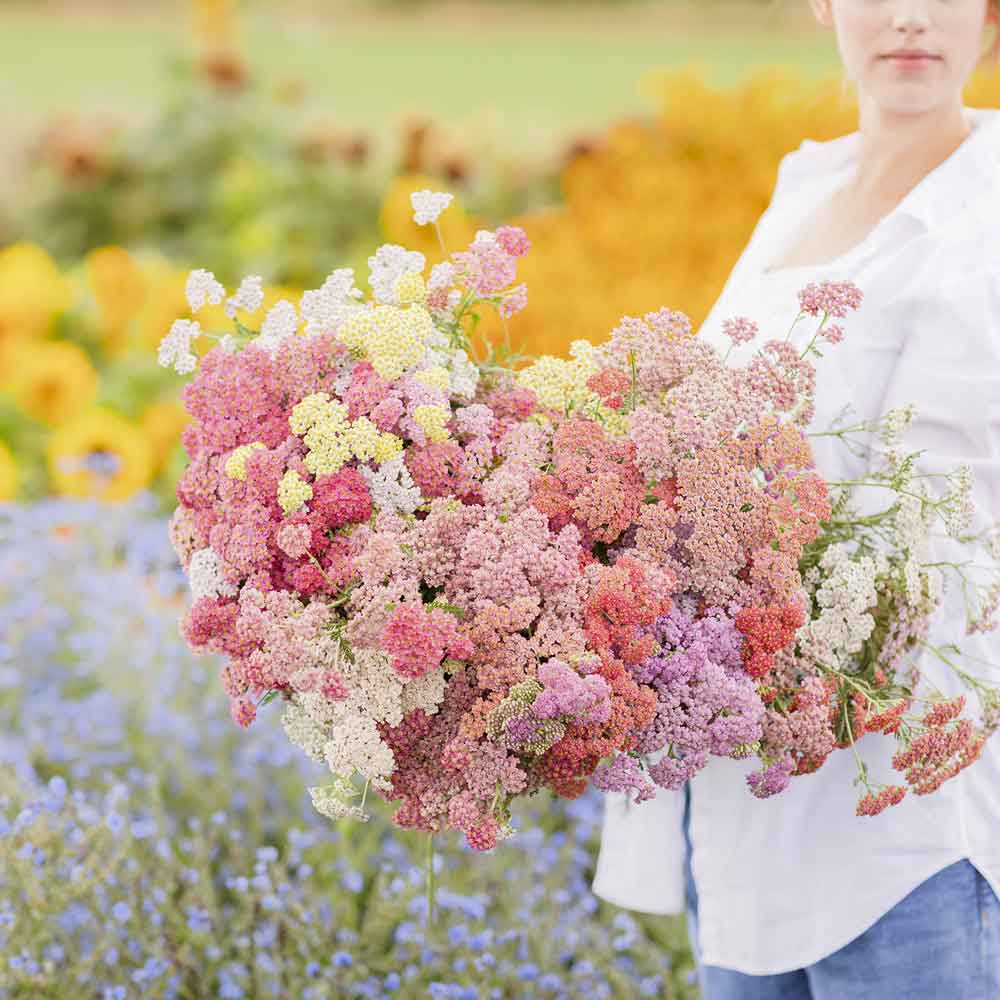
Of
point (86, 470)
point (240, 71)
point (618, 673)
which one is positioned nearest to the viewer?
point (618, 673)

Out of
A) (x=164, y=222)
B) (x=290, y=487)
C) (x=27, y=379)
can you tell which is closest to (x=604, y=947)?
(x=290, y=487)

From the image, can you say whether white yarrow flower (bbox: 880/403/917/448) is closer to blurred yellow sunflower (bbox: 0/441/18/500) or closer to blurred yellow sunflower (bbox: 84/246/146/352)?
blurred yellow sunflower (bbox: 0/441/18/500)

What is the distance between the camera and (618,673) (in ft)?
4.26

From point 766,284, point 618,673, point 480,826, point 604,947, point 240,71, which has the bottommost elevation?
point 604,947

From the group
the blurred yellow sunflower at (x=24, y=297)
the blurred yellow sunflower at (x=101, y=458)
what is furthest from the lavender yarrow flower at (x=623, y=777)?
the blurred yellow sunflower at (x=24, y=297)

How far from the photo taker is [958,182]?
163 cm

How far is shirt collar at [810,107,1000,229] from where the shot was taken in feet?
5.26

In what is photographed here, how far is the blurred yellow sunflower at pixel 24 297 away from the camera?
165 inches

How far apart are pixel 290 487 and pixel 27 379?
2.95 metres

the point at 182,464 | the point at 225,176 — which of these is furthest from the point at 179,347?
the point at 225,176

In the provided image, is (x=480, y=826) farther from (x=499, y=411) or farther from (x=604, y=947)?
(x=604, y=947)

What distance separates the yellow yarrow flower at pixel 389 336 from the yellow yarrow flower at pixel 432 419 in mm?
56

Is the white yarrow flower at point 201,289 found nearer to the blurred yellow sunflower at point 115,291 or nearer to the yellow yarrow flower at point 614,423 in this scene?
the yellow yarrow flower at point 614,423

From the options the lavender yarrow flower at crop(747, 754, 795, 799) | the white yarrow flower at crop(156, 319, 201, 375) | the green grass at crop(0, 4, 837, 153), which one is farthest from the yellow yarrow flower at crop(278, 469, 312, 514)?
the green grass at crop(0, 4, 837, 153)
